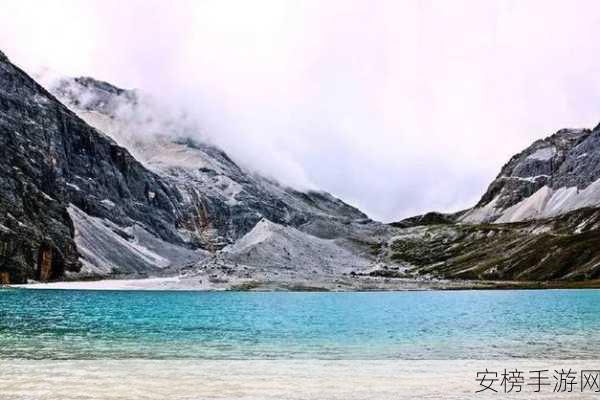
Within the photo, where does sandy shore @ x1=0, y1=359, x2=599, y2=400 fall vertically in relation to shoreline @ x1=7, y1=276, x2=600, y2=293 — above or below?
below

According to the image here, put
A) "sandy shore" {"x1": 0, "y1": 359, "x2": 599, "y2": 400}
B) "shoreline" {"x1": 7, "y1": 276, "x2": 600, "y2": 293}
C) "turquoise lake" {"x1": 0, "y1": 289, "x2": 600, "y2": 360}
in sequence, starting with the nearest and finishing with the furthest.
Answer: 1. "sandy shore" {"x1": 0, "y1": 359, "x2": 599, "y2": 400}
2. "turquoise lake" {"x1": 0, "y1": 289, "x2": 600, "y2": 360}
3. "shoreline" {"x1": 7, "y1": 276, "x2": 600, "y2": 293}

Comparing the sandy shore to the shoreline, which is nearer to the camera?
the sandy shore

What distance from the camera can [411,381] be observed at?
80.3 ft

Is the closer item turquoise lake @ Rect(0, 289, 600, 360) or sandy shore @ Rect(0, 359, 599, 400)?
sandy shore @ Rect(0, 359, 599, 400)

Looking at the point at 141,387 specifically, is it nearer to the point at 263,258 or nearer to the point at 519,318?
the point at 519,318

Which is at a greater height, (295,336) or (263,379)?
(295,336)

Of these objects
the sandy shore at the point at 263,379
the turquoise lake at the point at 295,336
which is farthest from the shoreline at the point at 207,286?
the sandy shore at the point at 263,379

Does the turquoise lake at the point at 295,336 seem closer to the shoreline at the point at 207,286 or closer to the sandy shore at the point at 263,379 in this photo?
the sandy shore at the point at 263,379

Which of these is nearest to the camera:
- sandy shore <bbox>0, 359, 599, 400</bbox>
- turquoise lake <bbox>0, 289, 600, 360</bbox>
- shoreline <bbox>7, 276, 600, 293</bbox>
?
sandy shore <bbox>0, 359, 599, 400</bbox>

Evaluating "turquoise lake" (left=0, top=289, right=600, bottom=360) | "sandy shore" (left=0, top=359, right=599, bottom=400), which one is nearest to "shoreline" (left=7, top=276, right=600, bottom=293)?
"turquoise lake" (left=0, top=289, right=600, bottom=360)

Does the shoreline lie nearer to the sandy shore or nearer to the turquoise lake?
the turquoise lake

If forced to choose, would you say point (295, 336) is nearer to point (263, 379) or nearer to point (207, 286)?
point (263, 379)

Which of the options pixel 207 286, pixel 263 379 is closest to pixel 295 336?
pixel 263 379

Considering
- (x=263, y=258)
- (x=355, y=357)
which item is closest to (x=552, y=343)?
(x=355, y=357)
